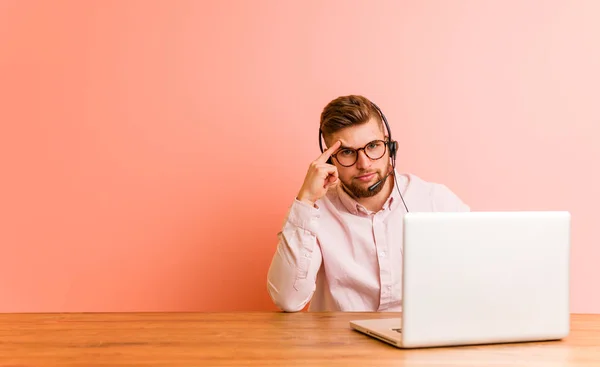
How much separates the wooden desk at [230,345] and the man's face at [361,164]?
645 millimetres

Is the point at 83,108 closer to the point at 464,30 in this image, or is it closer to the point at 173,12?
the point at 173,12

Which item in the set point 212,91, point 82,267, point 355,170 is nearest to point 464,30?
point 355,170

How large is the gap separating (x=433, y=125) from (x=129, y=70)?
130cm

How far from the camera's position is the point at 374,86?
2750mm

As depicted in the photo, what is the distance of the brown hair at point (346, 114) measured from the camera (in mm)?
2295

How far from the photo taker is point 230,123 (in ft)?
8.79

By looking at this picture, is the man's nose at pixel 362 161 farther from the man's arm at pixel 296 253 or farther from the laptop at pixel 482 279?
the laptop at pixel 482 279

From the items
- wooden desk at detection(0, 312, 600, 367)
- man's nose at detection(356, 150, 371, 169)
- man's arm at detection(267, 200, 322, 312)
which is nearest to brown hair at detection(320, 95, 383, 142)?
man's nose at detection(356, 150, 371, 169)

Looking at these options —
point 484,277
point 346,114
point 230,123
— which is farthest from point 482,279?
point 230,123

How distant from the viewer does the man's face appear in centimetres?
229

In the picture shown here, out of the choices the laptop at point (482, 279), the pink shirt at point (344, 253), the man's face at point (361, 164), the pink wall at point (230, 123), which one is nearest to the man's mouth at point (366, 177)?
the man's face at point (361, 164)

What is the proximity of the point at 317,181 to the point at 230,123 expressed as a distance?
0.70 m

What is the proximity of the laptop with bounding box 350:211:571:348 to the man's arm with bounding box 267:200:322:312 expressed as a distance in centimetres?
62

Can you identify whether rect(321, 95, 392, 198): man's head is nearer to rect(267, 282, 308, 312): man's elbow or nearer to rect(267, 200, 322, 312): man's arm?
rect(267, 200, 322, 312): man's arm
